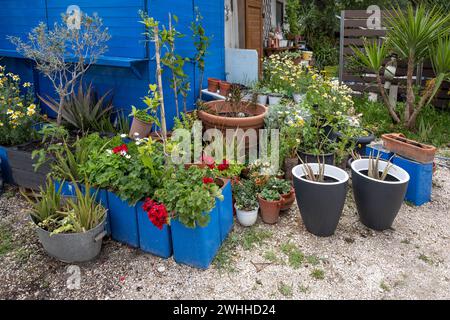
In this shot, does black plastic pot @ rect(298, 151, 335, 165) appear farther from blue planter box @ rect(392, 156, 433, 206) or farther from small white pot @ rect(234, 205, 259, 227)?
small white pot @ rect(234, 205, 259, 227)

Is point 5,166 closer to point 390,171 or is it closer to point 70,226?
point 70,226

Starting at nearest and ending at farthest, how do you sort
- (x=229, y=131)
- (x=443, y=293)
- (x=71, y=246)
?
1. (x=443, y=293)
2. (x=71, y=246)
3. (x=229, y=131)

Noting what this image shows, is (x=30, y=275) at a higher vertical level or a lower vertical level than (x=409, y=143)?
lower

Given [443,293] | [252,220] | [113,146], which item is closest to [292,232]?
[252,220]

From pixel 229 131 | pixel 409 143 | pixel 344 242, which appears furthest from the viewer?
pixel 229 131

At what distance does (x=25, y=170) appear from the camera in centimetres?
338

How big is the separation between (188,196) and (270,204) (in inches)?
35.4

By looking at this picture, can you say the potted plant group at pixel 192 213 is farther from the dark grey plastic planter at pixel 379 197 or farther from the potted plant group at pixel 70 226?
the dark grey plastic planter at pixel 379 197

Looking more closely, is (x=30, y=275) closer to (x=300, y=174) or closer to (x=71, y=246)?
(x=71, y=246)

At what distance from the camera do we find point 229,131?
3.75 m

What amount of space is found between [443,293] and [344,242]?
721 mm

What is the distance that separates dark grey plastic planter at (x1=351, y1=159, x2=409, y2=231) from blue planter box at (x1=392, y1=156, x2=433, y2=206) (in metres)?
0.43

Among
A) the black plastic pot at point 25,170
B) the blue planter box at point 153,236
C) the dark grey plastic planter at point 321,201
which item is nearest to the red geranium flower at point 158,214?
the blue planter box at point 153,236

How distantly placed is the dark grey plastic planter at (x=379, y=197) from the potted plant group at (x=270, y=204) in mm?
636
